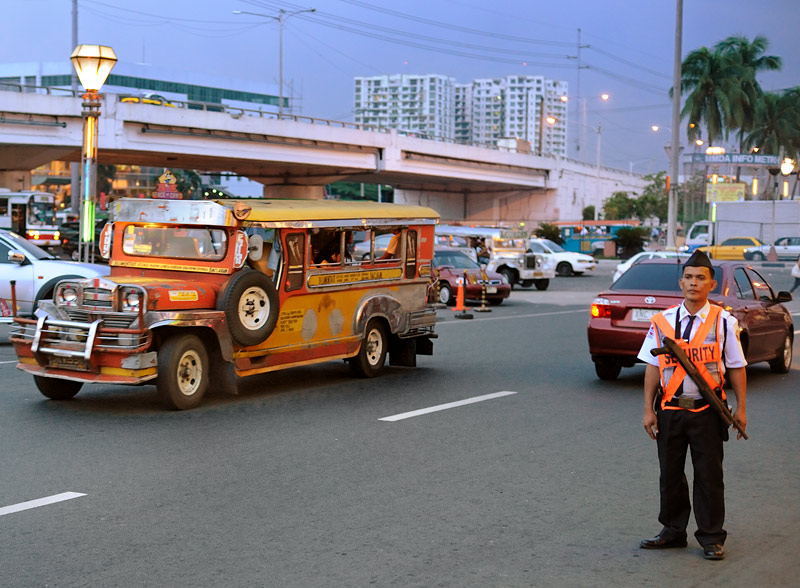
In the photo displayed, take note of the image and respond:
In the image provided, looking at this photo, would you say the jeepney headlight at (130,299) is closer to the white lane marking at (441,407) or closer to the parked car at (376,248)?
the white lane marking at (441,407)

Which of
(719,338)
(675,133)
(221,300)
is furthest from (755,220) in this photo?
(719,338)

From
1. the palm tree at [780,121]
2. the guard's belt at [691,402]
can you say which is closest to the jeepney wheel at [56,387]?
the guard's belt at [691,402]

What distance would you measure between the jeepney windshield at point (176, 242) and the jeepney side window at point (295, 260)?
764 millimetres

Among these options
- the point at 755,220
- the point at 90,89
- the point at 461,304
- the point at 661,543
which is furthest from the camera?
the point at 755,220

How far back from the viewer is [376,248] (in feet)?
42.8

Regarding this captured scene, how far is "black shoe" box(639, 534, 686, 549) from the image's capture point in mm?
5902

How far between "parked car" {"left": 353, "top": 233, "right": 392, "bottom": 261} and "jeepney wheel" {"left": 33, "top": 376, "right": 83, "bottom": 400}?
368 centimetres

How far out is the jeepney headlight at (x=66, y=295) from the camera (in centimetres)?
1023

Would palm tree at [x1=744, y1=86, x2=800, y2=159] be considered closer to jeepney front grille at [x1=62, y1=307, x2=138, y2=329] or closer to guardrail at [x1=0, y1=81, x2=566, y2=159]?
guardrail at [x1=0, y1=81, x2=566, y2=159]

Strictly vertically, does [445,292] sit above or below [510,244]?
below

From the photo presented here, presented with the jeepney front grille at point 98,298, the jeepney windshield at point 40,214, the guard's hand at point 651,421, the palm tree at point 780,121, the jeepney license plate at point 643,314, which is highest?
the palm tree at point 780,121

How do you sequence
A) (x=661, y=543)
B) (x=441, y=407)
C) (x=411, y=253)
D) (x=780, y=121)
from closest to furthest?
(x=661, y=543)
(x=441, y=407)
(x=411, y=253)
(x=780, y=121)

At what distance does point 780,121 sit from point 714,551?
93805mm

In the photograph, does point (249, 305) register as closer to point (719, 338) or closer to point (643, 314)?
point (643, 314)
